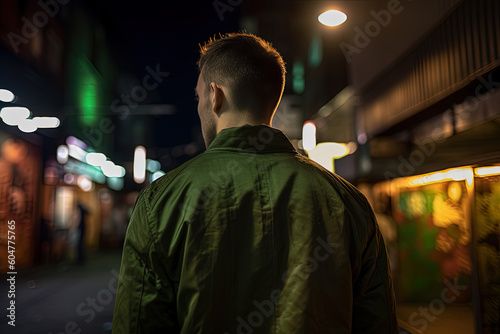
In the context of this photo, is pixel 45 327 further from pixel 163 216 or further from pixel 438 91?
pixel 438 91

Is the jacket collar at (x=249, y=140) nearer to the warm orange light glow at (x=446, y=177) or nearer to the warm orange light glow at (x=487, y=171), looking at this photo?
the warm orange light glow at (x=487, y=171)

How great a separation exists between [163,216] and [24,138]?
1355cm

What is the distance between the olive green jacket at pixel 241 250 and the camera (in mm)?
1348

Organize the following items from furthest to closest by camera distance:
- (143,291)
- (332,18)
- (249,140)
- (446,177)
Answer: (332,18) → (446,177) → (249,140) → (143,291)

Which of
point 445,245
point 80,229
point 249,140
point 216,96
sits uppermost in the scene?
point 216,96

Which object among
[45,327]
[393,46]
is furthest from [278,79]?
[45,327]

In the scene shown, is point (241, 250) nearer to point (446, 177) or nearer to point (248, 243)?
point (248, 243)

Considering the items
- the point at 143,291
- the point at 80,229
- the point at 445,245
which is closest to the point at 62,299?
the point at 80,229

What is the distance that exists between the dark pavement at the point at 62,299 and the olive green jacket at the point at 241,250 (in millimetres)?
5559

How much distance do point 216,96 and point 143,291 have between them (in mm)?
760

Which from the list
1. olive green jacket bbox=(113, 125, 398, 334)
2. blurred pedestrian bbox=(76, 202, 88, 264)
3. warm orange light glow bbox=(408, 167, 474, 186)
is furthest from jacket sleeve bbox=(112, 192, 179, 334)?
blurred pedestrian bbox=(76, 202, 88, 264)

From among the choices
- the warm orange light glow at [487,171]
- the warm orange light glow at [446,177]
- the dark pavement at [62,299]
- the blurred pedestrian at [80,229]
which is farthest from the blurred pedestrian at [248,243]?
Answer: the blurred pedestrian at [80,229]

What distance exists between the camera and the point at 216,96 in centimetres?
157

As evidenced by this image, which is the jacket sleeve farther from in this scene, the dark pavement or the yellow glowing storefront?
the dark pavement
